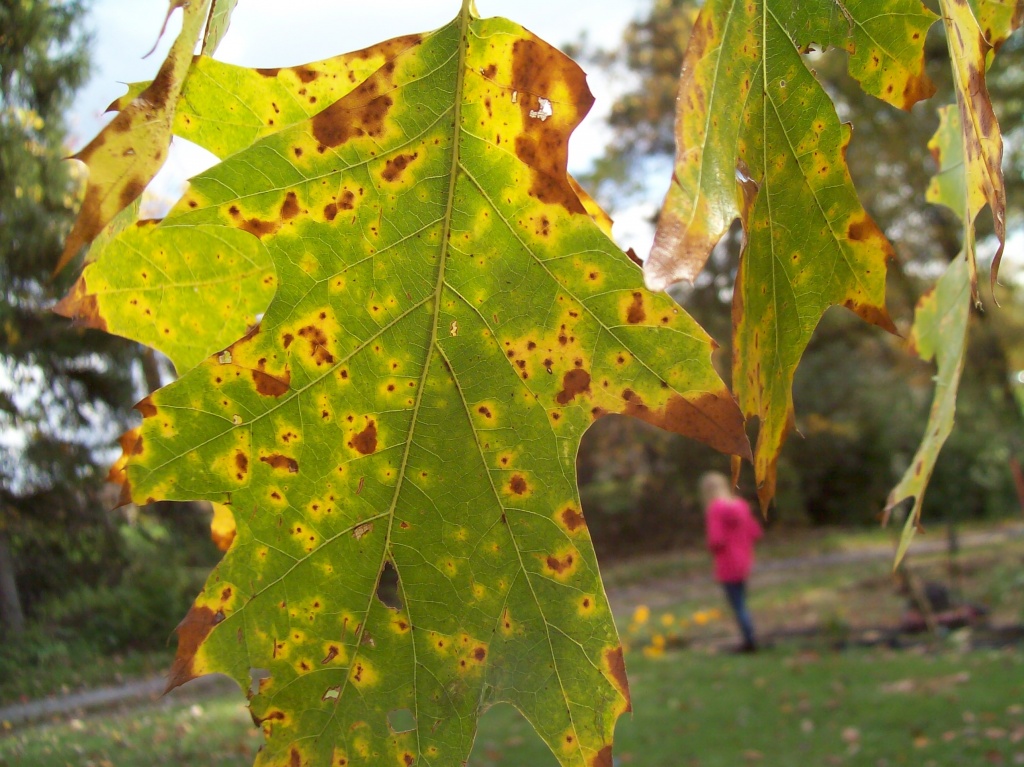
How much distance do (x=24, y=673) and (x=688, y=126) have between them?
1.14 m

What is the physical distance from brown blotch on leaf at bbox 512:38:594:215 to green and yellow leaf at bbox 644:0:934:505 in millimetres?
99

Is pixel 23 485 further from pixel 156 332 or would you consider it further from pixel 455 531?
pixel 455 531

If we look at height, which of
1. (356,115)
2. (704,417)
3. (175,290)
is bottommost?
(704,417)

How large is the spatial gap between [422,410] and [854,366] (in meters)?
12.6

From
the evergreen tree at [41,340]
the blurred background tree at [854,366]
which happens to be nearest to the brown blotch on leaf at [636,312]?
the evergreen tree at [41,340]

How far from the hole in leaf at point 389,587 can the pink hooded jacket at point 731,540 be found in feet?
17.1

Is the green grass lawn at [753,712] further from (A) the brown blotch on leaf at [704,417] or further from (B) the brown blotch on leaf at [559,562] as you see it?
(A) the brown blotch on leaf at [704,417]

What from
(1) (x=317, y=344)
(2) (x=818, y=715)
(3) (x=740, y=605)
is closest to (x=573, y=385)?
(1) (x=317, y=344)

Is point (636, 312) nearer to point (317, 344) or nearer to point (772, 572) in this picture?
point (317, 344)

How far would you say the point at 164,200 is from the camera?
5.07ft

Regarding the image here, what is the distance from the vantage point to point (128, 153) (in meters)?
0.56

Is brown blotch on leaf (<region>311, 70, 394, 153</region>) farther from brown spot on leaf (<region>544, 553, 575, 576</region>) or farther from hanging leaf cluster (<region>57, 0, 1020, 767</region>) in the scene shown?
brown spot on leaf (<region>544, 553, 575, 576</region>)

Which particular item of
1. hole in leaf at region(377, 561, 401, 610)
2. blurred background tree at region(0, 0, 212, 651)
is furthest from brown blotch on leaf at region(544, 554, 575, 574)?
blurred background tree at region(0, 0, 212, 651)

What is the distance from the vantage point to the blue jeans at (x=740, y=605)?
573 centimetres
